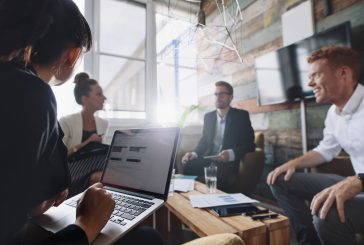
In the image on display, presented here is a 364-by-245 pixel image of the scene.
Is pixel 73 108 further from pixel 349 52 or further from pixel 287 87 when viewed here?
pixel 349 52

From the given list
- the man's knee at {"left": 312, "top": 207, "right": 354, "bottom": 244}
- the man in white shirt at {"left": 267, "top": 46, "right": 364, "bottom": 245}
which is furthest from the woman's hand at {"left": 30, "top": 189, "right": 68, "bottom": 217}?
the man in white shirt at {"left": 267, "top": 46, "right": 364, "bottom": 245}

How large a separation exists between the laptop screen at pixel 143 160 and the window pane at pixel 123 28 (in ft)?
8.34

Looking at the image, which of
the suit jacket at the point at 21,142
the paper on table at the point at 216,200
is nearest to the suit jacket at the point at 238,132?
the paper on table at the point at 216,200

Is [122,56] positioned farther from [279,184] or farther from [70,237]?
[70,237]

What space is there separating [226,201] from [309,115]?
1.53 metres

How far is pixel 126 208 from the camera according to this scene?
79 cm

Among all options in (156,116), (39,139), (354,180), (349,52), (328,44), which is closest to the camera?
(39,139)

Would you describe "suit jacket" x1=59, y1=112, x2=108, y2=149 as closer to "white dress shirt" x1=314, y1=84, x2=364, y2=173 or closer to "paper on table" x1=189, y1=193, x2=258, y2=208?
"paper on table" x1=189, y1=193, x2=258, y2=208

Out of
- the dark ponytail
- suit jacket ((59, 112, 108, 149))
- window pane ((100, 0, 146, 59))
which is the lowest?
suit jacket ((59, 112, 108, 149))

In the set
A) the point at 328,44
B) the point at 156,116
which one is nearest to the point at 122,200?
the point at 328,44

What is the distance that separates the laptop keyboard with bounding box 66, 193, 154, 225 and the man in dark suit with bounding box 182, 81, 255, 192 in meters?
1.45

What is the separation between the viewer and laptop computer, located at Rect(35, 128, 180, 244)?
718 mm

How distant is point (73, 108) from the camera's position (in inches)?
118

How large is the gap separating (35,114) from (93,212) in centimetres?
29
